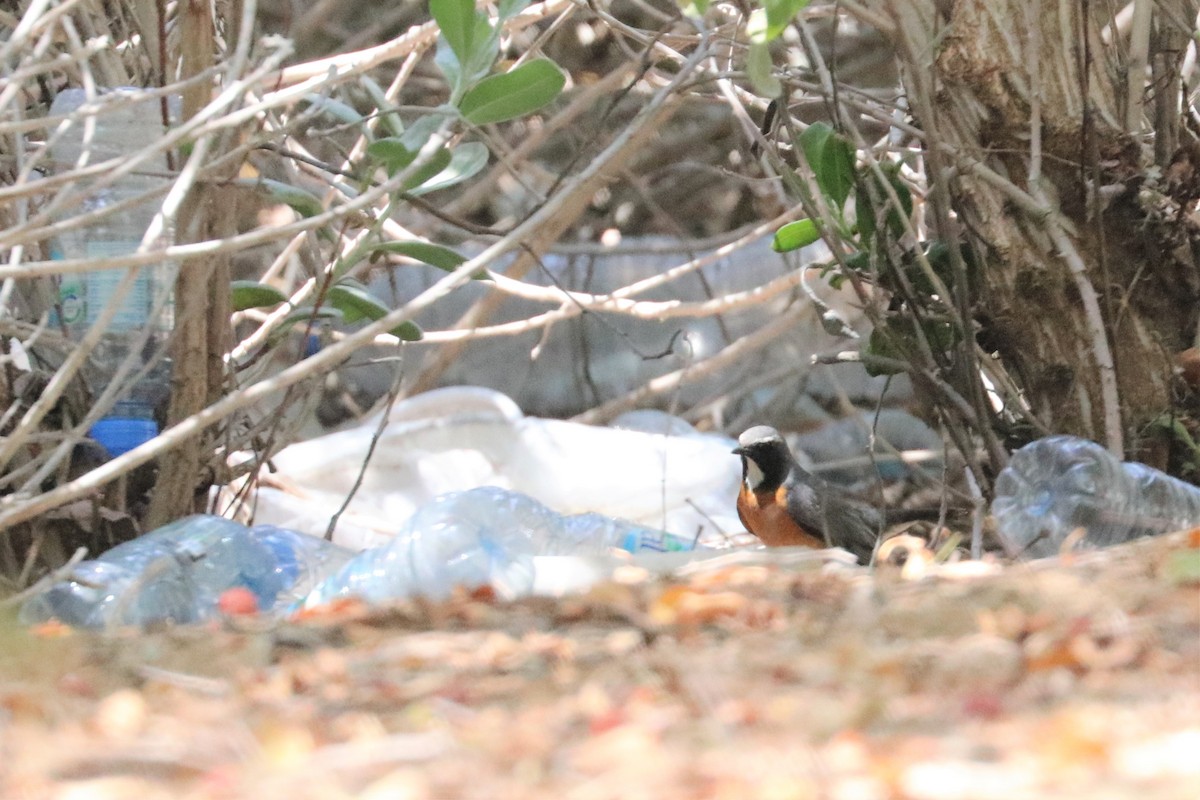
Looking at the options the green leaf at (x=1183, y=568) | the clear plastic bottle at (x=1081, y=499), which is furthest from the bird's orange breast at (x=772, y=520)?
the green leaf at (x=1183, y=568)

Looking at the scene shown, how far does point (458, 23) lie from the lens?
7.74 ft

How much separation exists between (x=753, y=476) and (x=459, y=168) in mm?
1531

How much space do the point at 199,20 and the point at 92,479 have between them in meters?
1.02

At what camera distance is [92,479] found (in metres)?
1.88

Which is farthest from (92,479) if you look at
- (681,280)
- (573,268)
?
(681,280)

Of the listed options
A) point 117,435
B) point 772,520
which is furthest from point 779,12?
point 772,520

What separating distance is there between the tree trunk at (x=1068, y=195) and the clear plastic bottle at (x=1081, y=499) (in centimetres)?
18

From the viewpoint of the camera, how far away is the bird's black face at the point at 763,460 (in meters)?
3.74

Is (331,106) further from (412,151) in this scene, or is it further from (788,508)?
(788,508)

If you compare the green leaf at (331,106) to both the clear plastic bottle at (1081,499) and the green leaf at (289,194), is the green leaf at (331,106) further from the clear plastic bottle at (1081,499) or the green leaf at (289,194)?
the clear plastic bottle at (1081,499)

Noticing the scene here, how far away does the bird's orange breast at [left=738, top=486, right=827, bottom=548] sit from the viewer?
A: 11.7ft

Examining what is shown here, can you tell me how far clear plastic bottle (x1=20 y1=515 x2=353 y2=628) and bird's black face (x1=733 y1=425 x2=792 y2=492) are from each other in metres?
1.34

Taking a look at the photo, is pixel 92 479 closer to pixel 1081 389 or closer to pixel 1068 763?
pixel 1068 763

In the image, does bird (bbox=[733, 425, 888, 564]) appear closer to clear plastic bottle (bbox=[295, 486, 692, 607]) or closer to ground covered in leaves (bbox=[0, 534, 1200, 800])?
clear plastic bottle (bbox=[295, 486, 692, 607])
